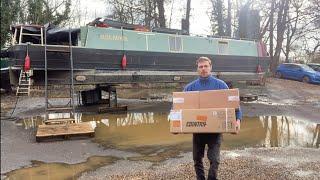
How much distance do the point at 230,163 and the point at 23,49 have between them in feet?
28.5

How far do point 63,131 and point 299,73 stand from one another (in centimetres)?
2386

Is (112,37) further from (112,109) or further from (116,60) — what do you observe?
(112,109)

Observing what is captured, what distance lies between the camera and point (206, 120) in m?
5.83

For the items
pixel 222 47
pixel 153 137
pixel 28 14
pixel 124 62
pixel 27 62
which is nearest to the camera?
pixel 153 137

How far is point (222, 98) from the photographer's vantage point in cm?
584

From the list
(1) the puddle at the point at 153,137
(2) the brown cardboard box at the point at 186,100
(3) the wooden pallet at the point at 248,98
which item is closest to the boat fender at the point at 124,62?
(1) the puddle at the point at 153,137

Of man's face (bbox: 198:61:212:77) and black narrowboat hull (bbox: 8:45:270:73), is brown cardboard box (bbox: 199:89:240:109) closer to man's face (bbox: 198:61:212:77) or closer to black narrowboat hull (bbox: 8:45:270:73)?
man's face (bbox: 198:61:212:77)

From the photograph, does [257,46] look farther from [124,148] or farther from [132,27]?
[124,148]

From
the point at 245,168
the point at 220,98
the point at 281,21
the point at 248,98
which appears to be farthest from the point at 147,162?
the point at 281,21

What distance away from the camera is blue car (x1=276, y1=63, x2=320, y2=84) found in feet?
101

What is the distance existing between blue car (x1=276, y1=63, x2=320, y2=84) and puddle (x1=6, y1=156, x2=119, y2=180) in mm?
24447

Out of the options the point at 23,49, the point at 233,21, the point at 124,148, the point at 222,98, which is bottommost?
the point at 124,148

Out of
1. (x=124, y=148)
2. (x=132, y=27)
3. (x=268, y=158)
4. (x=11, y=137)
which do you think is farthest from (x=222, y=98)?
(x=132, y=27)

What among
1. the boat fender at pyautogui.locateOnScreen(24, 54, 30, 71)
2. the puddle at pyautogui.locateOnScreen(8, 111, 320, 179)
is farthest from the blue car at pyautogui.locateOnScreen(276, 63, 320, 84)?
the boat fender at pyautogui.locateOnScreen(24, 54, 30, 71)
